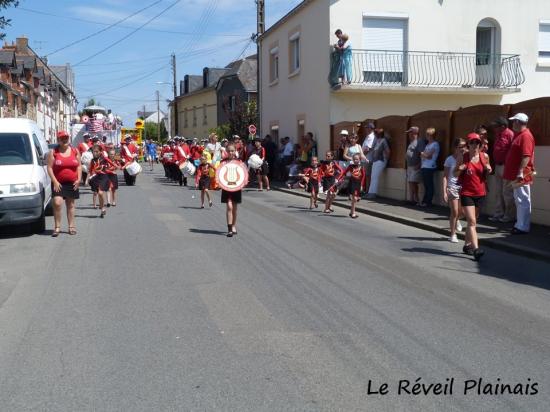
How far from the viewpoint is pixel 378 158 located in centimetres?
1862

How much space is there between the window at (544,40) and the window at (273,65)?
1118 centimetres

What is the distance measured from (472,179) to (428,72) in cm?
1563

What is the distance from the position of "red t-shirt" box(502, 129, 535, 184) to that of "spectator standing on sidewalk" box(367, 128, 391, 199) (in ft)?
22.7

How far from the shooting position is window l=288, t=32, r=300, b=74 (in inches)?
1088

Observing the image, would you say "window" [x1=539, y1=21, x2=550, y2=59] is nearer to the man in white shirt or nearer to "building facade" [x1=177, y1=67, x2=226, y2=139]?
the man in white shirt

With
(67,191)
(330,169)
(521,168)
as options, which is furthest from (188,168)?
(521,168)

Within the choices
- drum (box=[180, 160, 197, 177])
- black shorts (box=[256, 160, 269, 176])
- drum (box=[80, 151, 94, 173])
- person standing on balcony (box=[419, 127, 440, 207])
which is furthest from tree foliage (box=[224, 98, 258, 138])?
person standing on balcony (box=[419, 127, 440, 207])

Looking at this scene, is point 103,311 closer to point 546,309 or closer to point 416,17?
point 546,309

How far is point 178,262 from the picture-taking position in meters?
9.14

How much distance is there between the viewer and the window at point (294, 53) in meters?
27.6

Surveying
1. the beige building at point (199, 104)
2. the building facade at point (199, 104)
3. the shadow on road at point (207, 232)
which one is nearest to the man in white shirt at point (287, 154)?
the shadow on road at point (207, 232)

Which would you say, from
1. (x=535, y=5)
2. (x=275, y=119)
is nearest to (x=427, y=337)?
(x=535, y=5)

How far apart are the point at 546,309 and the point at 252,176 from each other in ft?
64.9

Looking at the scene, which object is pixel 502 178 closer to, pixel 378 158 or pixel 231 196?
pixel 231 196
